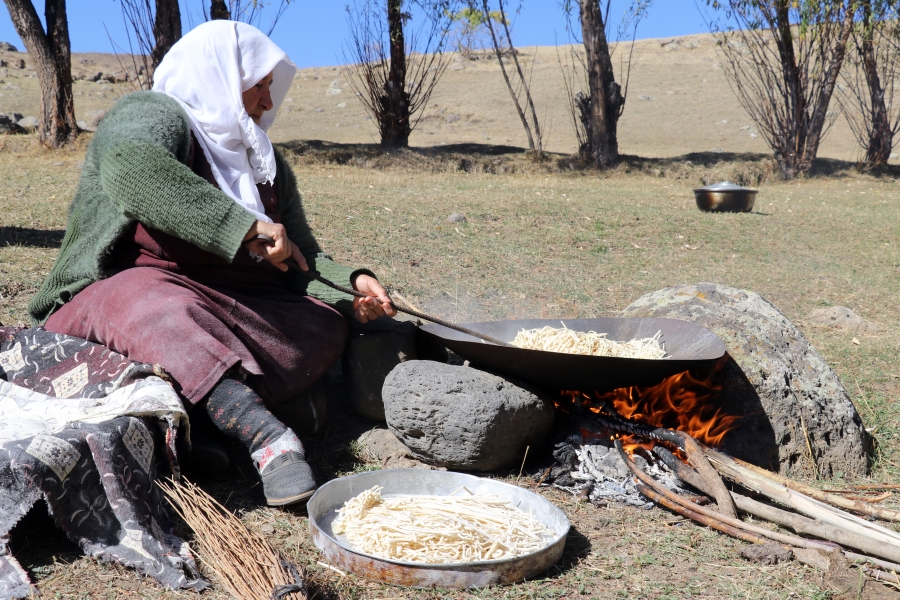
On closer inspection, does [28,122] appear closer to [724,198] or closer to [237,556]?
[724,198]

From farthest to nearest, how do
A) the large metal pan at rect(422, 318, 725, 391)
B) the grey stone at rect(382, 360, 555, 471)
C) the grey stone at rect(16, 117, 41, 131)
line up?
1. the grey stone at rect(16, 117, 41, 131)
2. the grey stone at rect(382, 360, 555, 471)
3. the large metal pan at rect(422, 318, 725, 391)

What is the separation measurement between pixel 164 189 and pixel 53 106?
34.5ft

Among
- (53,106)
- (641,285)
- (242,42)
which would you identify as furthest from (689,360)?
(53,106)

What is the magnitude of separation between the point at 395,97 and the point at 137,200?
12.2m

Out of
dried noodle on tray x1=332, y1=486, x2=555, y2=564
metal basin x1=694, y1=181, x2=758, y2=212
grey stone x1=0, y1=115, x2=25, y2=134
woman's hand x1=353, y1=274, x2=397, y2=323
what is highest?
grey stone x1=0, y1=115, x2=25, y2=134

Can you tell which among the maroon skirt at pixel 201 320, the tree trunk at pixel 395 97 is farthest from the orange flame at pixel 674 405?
the tree trunk at pixel 395 97

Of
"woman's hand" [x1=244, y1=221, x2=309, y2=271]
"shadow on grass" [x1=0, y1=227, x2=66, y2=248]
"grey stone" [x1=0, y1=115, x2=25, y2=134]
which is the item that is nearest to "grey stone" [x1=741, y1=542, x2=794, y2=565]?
"woman's hand" [x1=244, y1=221, x2=309, y2=271]

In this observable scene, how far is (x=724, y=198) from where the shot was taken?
8.97m

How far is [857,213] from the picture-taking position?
9.87 meters

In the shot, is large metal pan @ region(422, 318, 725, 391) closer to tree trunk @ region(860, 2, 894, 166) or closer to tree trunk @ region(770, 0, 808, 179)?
tree trunk @ region(770, 0, 808, 179)

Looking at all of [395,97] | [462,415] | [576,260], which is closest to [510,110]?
[395,97]

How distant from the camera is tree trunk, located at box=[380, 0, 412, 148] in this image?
46.5 feet

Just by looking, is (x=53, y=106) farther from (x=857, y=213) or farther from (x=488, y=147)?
(x=857, y=213)

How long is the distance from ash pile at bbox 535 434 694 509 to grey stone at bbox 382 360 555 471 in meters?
0.15
